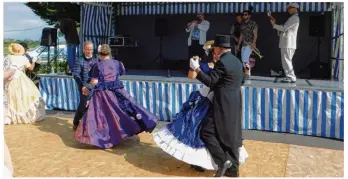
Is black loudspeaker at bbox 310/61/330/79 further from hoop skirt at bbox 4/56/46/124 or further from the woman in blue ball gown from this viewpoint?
hoop skirt at bbox 4/56/46/124

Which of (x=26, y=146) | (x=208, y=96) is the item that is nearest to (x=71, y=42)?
(x=26, y=146)

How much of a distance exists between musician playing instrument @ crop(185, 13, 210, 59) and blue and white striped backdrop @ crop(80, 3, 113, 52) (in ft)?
10.5

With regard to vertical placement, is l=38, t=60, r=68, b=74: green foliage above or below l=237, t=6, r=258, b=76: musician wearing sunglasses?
below

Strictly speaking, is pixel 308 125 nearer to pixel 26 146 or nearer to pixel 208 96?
pixel 208 96

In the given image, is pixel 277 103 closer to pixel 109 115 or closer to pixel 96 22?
pixel 109 115

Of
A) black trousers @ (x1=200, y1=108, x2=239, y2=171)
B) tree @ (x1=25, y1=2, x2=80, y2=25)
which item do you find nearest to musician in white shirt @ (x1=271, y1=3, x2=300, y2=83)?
black trousers @ (x1=200, y1=108, x2=239, y2=171)

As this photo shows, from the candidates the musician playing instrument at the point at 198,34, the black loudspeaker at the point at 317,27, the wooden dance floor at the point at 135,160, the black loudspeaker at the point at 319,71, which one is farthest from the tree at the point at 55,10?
the wooden dance floor at the point at 135,160

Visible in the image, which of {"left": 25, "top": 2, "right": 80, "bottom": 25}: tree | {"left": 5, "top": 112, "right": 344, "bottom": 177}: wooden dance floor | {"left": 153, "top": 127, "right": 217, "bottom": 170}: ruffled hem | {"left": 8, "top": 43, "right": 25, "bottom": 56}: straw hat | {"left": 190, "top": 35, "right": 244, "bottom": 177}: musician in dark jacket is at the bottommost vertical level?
{"left": 5, "top": 112, "right": 344, "bottom": 177}: wooden dance floor

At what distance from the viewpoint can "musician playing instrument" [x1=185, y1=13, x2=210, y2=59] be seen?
9.29 meters

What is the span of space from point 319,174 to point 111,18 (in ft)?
32.1

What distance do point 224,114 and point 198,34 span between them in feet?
18.8

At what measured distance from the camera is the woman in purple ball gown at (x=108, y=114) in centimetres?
521

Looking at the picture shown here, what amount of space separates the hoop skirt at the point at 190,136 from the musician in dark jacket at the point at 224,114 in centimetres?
7

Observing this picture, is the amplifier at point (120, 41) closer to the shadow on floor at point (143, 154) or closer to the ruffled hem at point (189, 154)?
the shadow on floor at point (143, 154)
